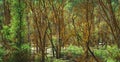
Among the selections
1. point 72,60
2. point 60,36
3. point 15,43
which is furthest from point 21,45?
point 60,36

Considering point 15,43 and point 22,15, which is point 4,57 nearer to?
point 15,43

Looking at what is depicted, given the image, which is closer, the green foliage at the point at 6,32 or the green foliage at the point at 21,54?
the green foliage at the point at 21,54

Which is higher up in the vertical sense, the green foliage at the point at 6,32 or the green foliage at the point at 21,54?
the green foliage at the point at 6,32

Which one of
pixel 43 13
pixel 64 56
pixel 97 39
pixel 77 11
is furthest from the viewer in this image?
pixel 97 39

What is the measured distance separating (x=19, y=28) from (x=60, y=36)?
130 inches

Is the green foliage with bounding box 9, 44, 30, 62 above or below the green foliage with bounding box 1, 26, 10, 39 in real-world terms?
below

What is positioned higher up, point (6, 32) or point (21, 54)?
point (6, 32)

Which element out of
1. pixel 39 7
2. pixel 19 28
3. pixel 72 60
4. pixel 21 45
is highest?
pixel 39 7

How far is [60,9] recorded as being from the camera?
1016 centimetres

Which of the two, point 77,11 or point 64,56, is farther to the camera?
point 77,11

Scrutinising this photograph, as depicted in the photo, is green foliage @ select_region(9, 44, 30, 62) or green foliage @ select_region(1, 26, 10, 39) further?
green foliage @ select_region(1, 26, 10, 39)

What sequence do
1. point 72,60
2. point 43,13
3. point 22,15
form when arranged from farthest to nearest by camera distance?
point 72,60 → point 43,13 → point 22,15

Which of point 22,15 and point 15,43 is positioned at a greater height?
point 22,15

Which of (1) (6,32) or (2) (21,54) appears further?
(1) (6,32)
